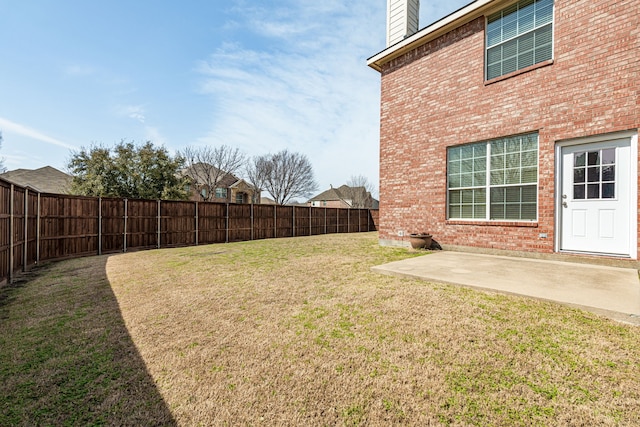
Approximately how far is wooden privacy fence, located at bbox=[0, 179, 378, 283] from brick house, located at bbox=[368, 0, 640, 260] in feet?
26.7

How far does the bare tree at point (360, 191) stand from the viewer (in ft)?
162

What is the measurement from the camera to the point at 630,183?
15.4 ft

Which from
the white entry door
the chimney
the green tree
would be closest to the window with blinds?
the white entry door

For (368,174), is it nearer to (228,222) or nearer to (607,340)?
(228,222)

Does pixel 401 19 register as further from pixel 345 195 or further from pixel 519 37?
pixel 345 195

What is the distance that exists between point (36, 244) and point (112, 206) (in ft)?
8.59

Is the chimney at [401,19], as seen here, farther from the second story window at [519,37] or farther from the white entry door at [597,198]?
the white entry door at [597,198]

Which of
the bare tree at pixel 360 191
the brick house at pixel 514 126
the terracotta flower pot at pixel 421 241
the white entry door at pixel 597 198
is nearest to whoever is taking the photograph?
the white entry door at pixel 597 198

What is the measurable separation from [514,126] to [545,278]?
367 centimetres

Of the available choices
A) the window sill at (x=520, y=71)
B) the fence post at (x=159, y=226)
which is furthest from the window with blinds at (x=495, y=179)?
the fence post at (x=159, y=226)

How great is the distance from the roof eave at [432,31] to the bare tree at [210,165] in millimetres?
23718

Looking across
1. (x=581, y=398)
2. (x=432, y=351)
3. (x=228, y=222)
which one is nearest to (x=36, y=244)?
(x=228, y=222)

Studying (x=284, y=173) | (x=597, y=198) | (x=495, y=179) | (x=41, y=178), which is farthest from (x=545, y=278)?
(x=41, y=178)

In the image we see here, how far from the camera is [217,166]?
2969 cm
